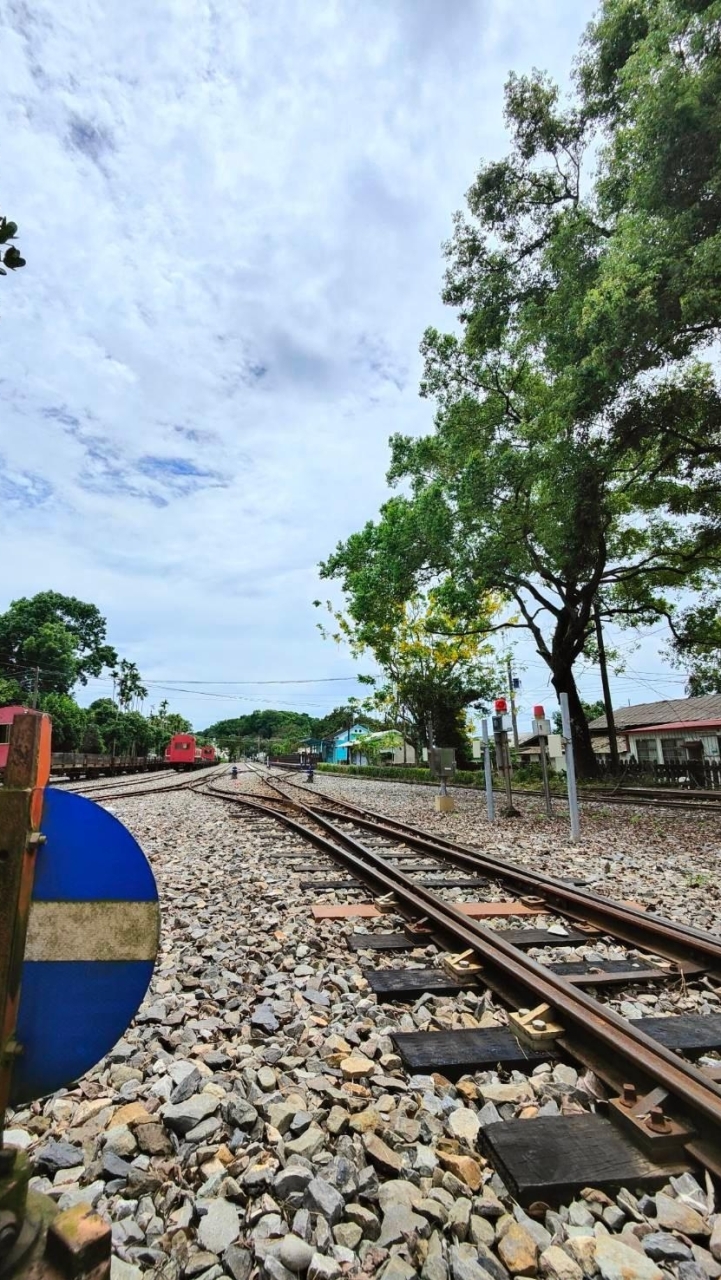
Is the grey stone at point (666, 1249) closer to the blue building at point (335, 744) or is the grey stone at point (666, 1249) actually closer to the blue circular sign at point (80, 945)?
the blue circular sign at point (80, 945)

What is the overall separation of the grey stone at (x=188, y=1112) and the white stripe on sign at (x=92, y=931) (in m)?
0.97

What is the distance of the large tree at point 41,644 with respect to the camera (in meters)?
47.0

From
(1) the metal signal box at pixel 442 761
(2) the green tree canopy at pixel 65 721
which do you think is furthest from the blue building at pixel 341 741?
(1) the metal signal box at pixel 442 761

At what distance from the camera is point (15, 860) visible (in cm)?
113

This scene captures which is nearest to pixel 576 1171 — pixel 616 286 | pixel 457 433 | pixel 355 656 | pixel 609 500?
pixel 616 286

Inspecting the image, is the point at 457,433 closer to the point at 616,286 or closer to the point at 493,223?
the point at 493,223

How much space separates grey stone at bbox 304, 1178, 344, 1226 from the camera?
4.97 feet

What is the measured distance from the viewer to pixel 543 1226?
150 cm

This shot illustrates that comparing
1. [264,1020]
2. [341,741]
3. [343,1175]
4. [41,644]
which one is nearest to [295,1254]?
[343,1175]

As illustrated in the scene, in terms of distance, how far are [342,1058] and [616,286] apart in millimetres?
8910

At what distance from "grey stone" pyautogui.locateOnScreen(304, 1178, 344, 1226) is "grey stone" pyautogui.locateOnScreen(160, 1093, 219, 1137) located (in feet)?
1.51

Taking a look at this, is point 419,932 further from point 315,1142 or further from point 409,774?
point 409,774

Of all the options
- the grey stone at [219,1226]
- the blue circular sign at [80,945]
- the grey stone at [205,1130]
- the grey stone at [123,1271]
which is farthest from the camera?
the grey stone at [205,1130]

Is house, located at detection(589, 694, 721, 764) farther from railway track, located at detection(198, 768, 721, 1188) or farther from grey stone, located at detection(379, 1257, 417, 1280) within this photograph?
grey stone, located at detection(379, 1257, 417, 1280)
